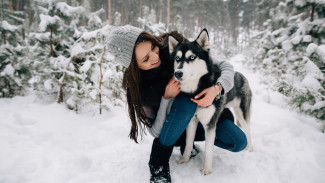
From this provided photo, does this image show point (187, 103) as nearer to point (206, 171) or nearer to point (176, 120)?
point (176, 120)

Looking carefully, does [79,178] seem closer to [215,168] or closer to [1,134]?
[215,168]

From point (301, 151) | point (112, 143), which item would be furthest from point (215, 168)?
point (112, 143)

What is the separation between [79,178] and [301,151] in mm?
2814

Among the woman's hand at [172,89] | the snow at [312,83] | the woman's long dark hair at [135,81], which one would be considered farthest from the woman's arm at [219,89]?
the snow at [312,83]

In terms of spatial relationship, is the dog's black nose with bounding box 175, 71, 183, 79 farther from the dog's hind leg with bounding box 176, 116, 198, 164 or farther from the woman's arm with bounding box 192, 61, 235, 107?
the dog's hind leg with bounding box 176, 116, 198, 164

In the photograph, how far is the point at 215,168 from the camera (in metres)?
1.93

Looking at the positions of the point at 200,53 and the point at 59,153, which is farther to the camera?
the point at 59,153

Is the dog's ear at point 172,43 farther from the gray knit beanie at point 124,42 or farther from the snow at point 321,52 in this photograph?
the snow at point 321,52

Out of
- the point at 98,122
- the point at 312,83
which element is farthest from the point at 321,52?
the point at 98,122

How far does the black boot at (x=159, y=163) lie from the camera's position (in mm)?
1695

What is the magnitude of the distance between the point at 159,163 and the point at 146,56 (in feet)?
3.83

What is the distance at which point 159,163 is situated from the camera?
1726 millimetres

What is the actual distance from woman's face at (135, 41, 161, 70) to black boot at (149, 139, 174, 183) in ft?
2.86

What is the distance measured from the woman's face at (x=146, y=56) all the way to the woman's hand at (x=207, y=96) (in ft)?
1.96
